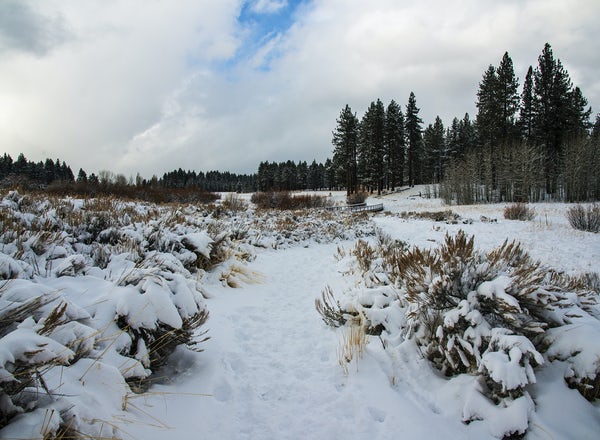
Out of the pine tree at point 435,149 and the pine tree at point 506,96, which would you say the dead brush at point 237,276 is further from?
the pine tree at point 435,149

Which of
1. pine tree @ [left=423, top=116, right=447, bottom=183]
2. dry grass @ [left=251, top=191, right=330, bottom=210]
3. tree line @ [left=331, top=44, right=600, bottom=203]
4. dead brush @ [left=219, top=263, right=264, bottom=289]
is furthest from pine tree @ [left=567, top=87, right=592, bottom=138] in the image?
dead brush @ [left=219, top=263, right=264, bottom=289]

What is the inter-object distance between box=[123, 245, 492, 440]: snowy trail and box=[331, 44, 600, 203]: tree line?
30.2 metres

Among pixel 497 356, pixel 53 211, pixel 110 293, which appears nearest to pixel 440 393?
pixel 497 356

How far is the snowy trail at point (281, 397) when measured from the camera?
74.5 inches

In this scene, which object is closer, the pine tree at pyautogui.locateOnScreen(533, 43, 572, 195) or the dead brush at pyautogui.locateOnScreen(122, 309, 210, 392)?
the dead brush at pyautogui.locateOnScreen(122, 309, 210, 392)

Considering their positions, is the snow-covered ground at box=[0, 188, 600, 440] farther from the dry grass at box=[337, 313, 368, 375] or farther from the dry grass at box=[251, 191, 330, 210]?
the dry grass at box=[251, 191, 330, 210]

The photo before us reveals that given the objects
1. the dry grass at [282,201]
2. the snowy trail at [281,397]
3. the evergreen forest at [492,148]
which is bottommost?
the snowy trail at [281,397]

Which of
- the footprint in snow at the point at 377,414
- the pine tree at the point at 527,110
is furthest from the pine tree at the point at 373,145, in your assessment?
the footprint in snow at the point at 377,414

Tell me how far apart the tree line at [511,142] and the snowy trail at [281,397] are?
30.2 meters

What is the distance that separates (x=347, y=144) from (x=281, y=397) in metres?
42.1

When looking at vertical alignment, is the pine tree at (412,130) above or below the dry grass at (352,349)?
above

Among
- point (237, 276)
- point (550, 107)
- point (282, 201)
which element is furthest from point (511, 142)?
point (237, 276)

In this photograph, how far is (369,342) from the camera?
2.98m

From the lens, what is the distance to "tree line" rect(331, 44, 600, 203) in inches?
989
